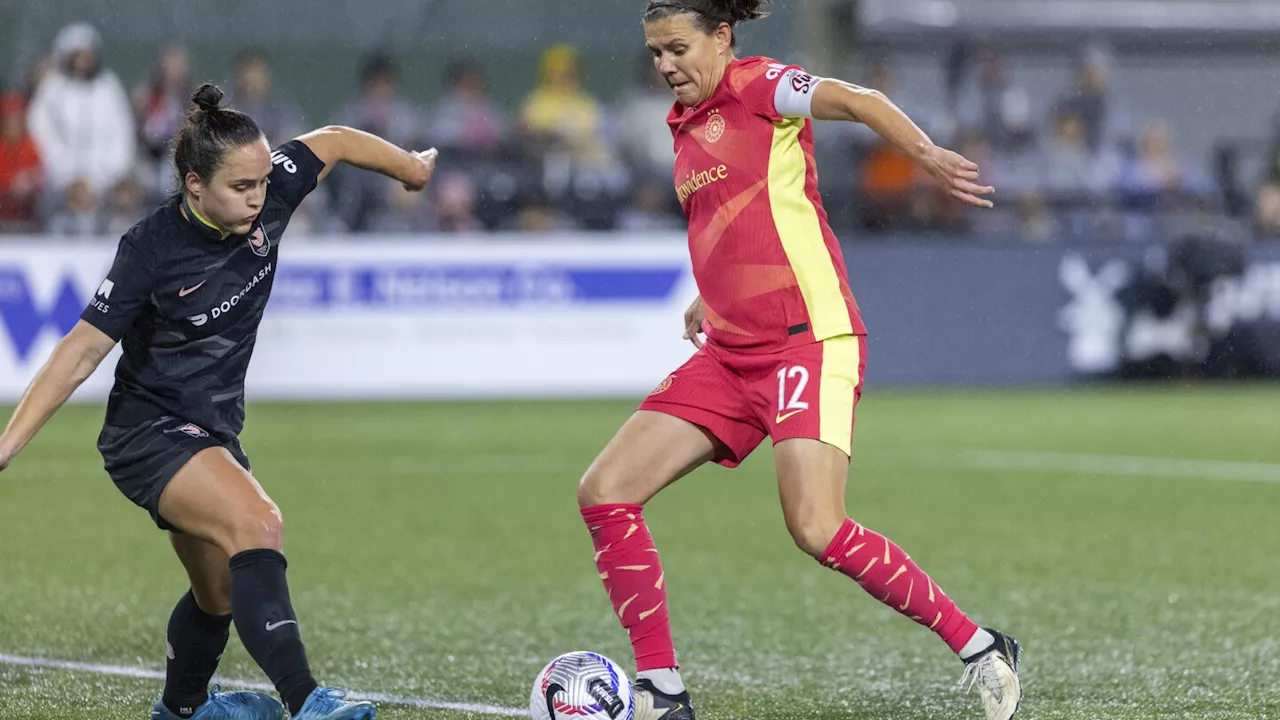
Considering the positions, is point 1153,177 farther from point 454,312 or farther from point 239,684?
point 239,684

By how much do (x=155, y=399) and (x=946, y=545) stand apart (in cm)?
411

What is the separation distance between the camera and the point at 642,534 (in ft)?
14.8

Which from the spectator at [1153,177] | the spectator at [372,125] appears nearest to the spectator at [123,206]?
the spectator at [372,125]

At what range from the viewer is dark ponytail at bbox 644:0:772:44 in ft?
14.6

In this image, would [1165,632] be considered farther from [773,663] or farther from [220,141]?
[220,141]

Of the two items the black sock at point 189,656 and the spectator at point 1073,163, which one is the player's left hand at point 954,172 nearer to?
the black sock at point 189,656

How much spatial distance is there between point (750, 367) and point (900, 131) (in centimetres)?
75

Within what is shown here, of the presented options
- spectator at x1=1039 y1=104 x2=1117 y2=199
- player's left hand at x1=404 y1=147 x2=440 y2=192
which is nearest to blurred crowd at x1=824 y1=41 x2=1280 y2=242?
spectator at x1=1039 y1=104 x2=1117 y2=199

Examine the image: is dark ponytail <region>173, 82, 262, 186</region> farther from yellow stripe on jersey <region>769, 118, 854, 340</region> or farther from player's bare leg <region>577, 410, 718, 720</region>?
yellow stripe on jersey <region>769, 118, 854, 340</region>

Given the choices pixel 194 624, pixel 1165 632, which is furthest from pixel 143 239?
pixel 1165 632

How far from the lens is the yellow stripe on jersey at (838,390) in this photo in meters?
4.42

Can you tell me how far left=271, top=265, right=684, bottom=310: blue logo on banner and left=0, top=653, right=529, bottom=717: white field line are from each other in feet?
25.6

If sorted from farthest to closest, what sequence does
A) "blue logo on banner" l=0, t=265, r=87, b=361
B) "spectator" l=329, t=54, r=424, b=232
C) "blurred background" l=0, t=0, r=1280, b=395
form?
"spectator" l=329, t=54, r=424, b=232 → "blurred background" l=0, t=0, r=1280, b=395 → "blue logo on banner" l=0, t=265, r=87, b=361

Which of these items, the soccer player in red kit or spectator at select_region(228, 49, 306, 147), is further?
spectator at select_region(228, 49, 306, 147)
